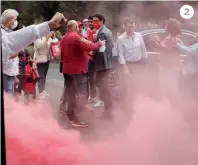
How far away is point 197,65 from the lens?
151 inches

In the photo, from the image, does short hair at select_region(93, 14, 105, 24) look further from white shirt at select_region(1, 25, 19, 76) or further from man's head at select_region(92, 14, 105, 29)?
white shirt at select_region(1, 25, 19, 76)

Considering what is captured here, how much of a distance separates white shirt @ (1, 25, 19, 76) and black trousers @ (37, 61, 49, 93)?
0.60ft

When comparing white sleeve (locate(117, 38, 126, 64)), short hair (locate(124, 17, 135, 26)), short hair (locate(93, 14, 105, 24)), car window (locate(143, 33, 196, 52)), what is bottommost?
white sleeve (locate(117, 38, 126, 64))

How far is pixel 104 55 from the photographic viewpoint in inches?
149

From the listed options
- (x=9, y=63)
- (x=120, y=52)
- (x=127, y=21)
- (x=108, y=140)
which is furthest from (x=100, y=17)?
(x=108, y=140)

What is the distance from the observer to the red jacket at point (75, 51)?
12.3ft

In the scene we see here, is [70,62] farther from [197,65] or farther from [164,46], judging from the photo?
[197,65]

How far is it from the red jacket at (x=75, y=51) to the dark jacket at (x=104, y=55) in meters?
0.06

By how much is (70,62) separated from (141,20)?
680mm

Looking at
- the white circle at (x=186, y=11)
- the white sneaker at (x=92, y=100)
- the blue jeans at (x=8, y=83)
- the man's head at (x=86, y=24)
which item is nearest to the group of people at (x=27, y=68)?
the blue jeans at (x=8, y=83)

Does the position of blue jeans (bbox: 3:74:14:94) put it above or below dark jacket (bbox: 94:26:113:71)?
below

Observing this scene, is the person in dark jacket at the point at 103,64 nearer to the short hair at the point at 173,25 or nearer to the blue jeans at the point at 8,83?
the short hair at the point at 173,25

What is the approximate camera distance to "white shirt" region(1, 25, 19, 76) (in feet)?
12.2

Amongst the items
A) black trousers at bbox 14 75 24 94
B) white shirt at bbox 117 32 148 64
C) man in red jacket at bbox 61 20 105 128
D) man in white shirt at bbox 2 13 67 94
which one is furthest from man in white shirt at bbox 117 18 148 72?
black trousers at bbox 14 75 24 94
